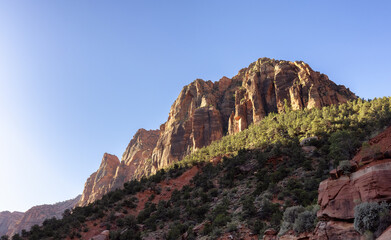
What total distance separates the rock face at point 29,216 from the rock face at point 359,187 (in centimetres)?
12695

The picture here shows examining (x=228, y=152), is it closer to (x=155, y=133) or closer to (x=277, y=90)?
(x=277, y=90)

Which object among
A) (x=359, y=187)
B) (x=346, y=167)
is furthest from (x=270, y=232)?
(x=359, y=187)

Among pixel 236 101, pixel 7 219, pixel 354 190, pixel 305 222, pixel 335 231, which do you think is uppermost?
pixel 236 101

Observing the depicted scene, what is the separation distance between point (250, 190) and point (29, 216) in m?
140

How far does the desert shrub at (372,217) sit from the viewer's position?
7.21 m

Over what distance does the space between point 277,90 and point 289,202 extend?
48.6m

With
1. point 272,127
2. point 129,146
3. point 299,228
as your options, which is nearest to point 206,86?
point 272,127

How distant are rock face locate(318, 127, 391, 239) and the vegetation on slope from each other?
169 cm

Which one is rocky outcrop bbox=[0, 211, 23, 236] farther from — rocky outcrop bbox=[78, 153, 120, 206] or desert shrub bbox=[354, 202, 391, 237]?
desert shrub bbox=[354, 202, 391, 237]

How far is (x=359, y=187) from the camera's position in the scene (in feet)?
28.5

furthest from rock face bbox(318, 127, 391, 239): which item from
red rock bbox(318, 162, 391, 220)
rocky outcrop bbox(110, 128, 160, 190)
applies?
rocky outcrop bbox(110, 128, 160, 190)

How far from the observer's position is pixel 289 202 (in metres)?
20.0

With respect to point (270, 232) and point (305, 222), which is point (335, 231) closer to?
Result: point (305, 222)

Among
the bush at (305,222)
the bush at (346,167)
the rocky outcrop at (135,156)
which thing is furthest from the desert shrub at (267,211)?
the rocky outcrop at (135,156)
